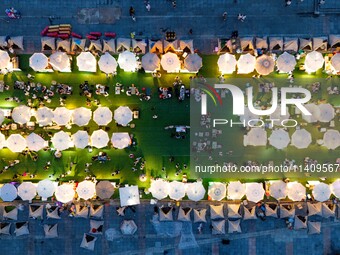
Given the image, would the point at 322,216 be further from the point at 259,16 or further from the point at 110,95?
the point at 110,95

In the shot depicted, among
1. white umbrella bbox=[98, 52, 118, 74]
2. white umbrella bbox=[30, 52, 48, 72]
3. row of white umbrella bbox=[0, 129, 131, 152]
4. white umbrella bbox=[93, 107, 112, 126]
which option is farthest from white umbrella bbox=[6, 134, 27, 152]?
white umbrella bbox=[98, 52, 118, 74]

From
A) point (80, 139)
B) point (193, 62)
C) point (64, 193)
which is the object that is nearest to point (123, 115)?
point (80, 139)

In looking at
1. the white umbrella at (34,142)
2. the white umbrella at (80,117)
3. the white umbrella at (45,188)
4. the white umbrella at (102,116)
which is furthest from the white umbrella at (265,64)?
the white umbrella at (45,188)

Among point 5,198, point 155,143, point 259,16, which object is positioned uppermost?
point 259,16

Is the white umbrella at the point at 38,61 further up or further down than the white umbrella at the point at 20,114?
further up

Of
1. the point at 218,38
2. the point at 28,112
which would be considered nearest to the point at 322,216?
the point at 218,38

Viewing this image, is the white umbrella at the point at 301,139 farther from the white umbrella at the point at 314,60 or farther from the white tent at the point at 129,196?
the white tent at the point at 129,196

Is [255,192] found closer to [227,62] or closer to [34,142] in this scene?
[227,62]
